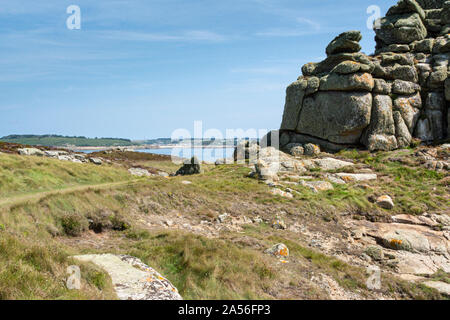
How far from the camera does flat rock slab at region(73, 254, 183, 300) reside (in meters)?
9.23

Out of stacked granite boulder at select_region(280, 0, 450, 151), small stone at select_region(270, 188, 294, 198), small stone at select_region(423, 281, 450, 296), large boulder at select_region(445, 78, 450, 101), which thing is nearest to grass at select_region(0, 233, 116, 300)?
small stone at select_region(423, 281, 450, 296)

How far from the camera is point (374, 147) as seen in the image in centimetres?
4066

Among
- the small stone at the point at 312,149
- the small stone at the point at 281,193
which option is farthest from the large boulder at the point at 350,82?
the small stone at the point at 281,193

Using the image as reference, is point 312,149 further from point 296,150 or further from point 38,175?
point 38,175

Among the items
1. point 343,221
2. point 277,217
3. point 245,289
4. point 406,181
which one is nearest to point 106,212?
point 245,289

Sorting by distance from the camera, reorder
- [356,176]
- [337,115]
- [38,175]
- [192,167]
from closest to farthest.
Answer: [38,175] < [356,176] < [192,167] < [337,115]

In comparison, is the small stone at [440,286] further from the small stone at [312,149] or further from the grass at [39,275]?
the small stone at [312,149]

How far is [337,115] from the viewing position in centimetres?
4144

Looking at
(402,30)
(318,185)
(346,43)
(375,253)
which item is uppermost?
(402,30)

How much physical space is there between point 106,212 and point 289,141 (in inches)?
1285

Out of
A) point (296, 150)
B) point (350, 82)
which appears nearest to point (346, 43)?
point (350, 82)

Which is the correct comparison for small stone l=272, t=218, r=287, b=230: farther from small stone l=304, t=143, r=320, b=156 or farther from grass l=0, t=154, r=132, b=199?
small stone l=304, t=143, r=320, b=156

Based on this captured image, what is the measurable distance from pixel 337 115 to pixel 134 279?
122ft

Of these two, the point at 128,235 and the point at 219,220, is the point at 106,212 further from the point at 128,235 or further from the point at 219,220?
the point at 219,220
